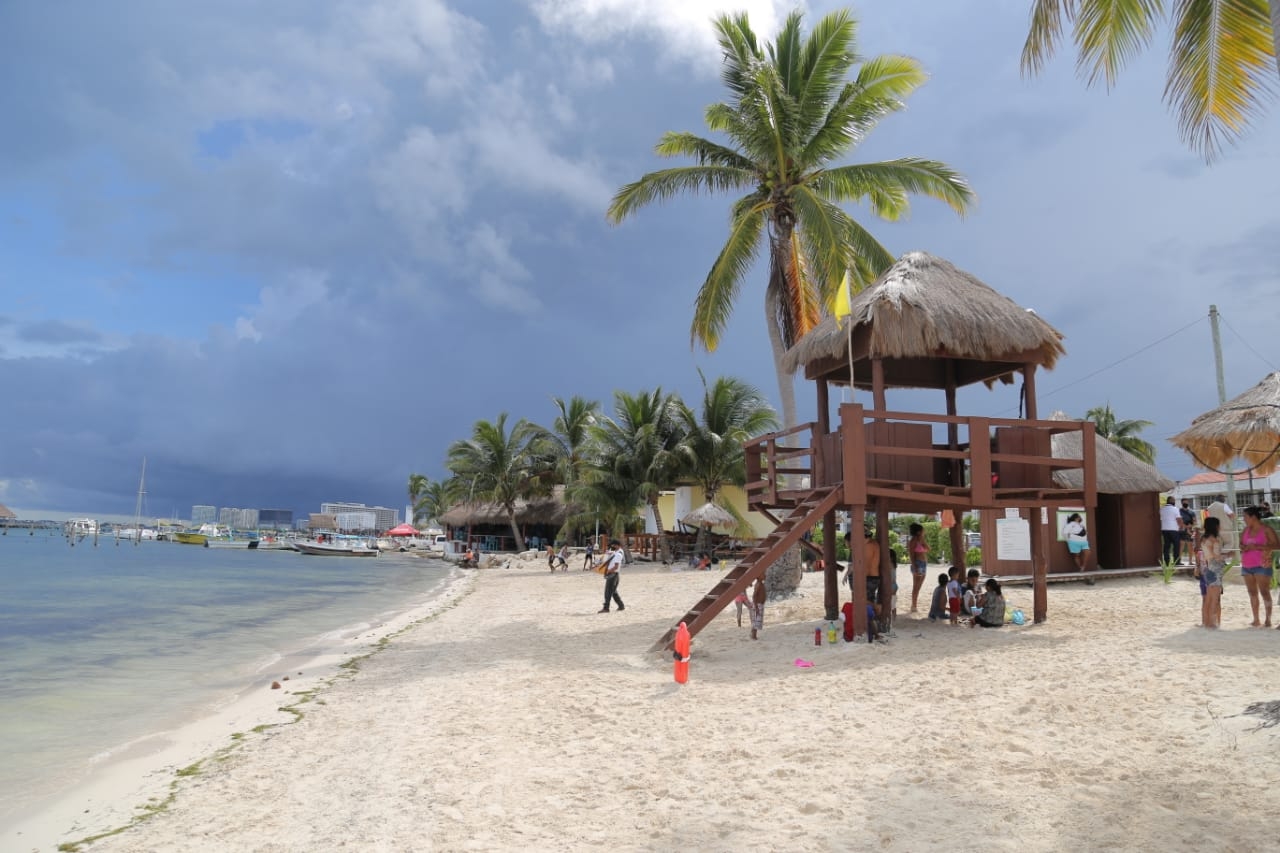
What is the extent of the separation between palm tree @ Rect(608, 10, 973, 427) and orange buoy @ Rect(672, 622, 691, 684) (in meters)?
6.54

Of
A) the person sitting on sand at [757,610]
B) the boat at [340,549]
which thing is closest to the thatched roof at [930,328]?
the person sitting on sand at [757,610]

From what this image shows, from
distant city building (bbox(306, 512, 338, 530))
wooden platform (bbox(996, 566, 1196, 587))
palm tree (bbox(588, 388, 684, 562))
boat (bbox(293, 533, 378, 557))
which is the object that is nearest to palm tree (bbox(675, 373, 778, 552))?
palm tree (bbox(588, 388, 684, 562))

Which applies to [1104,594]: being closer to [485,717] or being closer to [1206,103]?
[1206,103]

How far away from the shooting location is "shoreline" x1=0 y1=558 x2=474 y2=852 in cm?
574

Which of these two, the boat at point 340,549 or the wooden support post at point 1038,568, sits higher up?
the wooden support post at point 1038,568

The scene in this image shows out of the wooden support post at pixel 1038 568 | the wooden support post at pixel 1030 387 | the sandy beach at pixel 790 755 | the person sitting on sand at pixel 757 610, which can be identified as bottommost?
the sandy beach at pixel 790 755

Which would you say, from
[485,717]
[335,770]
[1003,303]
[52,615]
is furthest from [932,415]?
[52,615]

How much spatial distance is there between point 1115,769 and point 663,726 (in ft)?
10.5

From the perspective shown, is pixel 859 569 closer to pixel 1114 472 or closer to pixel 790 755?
pixel 790 755

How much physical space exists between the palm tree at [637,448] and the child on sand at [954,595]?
19018 millimetres

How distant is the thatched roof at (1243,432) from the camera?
1057cm

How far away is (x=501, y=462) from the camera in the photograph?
41.9 metres

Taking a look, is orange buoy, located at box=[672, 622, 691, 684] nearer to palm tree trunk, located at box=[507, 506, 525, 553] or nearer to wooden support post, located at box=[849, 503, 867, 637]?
wooden support post, located at box=[849, 503, 867, 637]

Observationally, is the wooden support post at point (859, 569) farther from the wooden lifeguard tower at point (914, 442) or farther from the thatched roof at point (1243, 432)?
the thatched roof at point (1243, 432)
